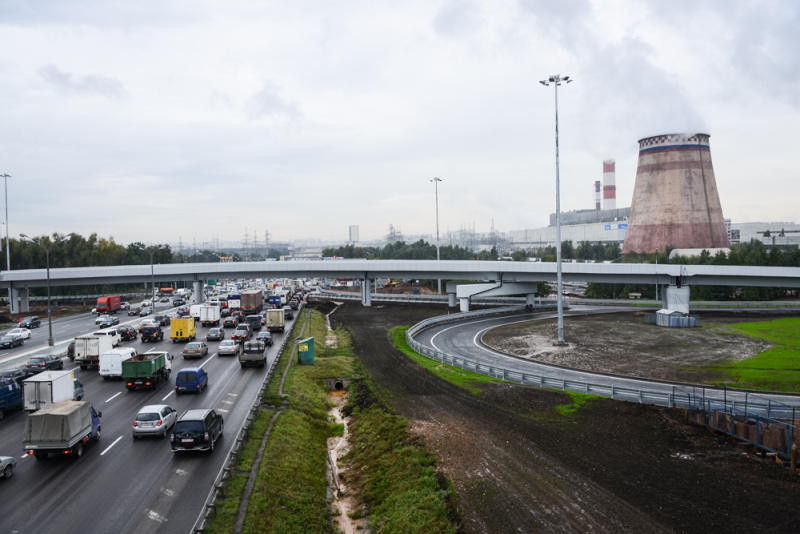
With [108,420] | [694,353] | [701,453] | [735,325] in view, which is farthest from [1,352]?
[735,325]

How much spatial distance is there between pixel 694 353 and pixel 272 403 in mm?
35434

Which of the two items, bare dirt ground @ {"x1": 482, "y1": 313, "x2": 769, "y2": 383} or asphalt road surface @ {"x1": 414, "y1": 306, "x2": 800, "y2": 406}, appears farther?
bare dirt ground @ {"x1": 482, "y1": 313, "x2": 769, "y2": 383}

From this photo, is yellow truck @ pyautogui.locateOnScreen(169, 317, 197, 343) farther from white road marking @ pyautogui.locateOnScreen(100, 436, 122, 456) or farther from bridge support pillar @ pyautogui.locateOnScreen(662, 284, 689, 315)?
bridge support pillar @ pyautogui.locateOnScreen(662, 284, 689, 315)

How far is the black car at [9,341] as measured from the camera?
1788 inches

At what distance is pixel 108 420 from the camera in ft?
80.2

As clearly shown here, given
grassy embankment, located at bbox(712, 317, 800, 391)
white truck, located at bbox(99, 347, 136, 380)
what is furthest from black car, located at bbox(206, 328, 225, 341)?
grassy embankment, located at bbox(712, 317, 800, 391)

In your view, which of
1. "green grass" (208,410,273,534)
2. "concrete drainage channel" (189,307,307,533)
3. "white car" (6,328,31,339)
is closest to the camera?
"concrete drainage channel" (189,307,307,533)

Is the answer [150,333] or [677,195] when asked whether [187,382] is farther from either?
[677,195]

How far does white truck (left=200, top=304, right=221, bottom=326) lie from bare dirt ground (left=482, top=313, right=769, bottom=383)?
2938 centimetres

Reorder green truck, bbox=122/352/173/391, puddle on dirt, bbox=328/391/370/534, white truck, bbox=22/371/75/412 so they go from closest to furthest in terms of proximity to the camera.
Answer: puddle on dirt, bbox=328/391/370/534 < white truck, bbox=22/371/75/412 < green truck, bbox=122/352/173/391

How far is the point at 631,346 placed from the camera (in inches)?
1885

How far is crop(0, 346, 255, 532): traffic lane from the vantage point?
14891mm

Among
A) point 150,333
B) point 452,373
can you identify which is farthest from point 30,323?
point 452,373

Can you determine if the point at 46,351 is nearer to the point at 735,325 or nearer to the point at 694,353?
the point at 694,353
